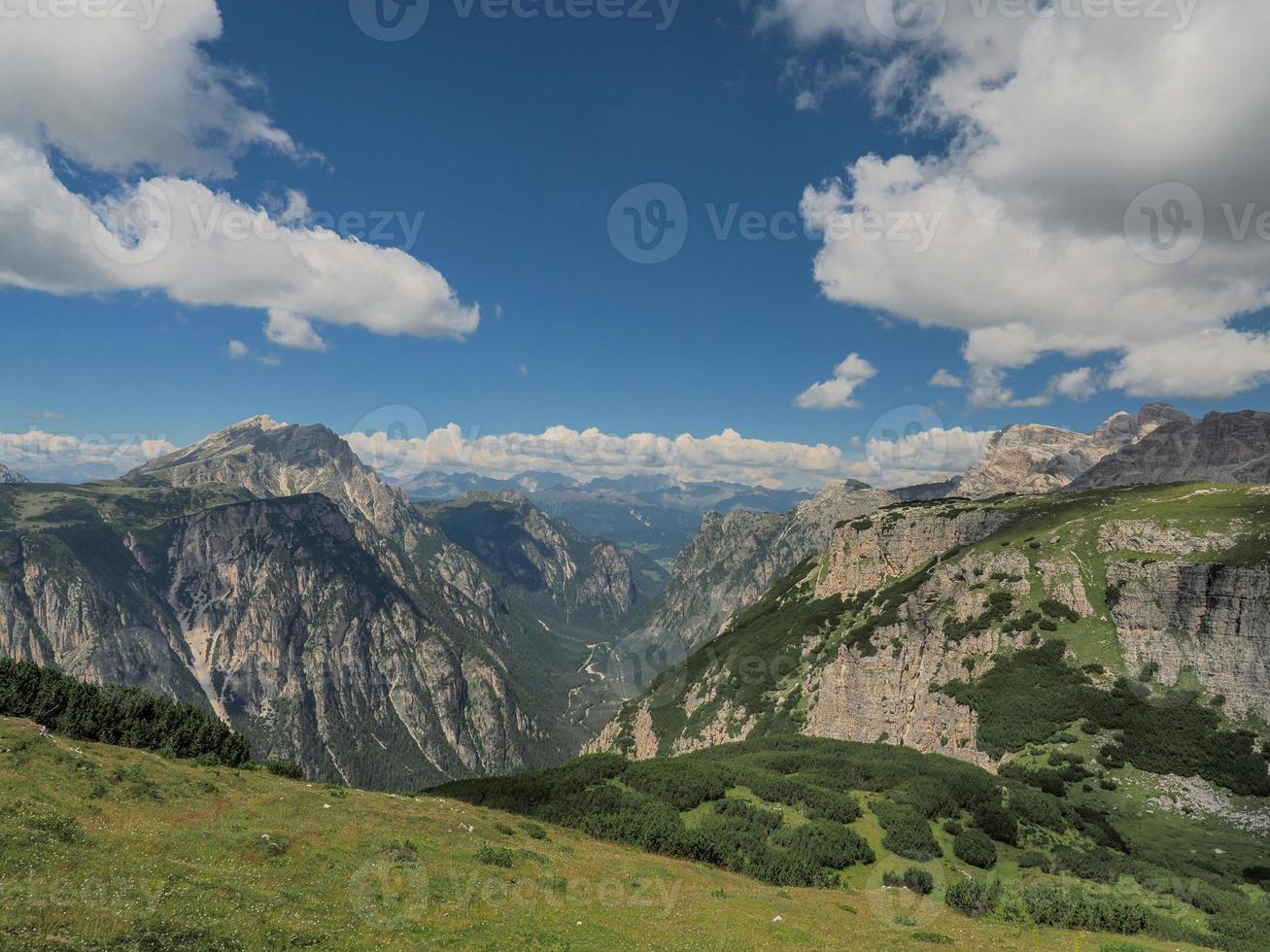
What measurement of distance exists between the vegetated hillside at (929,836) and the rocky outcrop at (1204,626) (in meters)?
34.3

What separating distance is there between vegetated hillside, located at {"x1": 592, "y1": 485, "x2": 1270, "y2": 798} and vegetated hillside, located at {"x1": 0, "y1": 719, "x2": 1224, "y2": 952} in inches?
3539

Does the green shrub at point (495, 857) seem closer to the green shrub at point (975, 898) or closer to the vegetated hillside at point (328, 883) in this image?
the vegetated hillside at point (328, 883)

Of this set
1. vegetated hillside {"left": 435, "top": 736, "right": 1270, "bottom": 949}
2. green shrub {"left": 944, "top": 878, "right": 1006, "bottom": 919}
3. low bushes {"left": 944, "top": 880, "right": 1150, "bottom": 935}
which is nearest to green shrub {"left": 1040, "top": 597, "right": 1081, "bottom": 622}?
vegetated hillside {"left": 435, "top": 736, "right": 1270, "bottom": 949}

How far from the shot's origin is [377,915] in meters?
23.5

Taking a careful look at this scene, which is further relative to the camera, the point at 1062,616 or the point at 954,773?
the point at 1062,616

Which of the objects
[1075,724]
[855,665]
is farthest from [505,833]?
[855,665]

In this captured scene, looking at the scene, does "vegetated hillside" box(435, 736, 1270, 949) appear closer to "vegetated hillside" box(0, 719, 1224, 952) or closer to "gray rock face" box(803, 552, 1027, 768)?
"vegetated hillside" box(0, 719, 1224, 952)

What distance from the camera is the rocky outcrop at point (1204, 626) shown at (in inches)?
3991

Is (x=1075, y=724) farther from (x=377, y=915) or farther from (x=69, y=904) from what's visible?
(x=69, y=904)

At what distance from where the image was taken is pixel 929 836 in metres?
56.2

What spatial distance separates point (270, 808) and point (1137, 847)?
95.0 metres

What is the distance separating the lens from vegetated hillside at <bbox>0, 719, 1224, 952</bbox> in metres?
19.2

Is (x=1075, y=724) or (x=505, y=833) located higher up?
(x=505, y=833)

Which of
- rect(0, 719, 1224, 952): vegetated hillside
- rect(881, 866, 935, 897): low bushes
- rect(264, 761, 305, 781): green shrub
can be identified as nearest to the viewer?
rect(0, 719, 1224, 952): vegetated hillside
